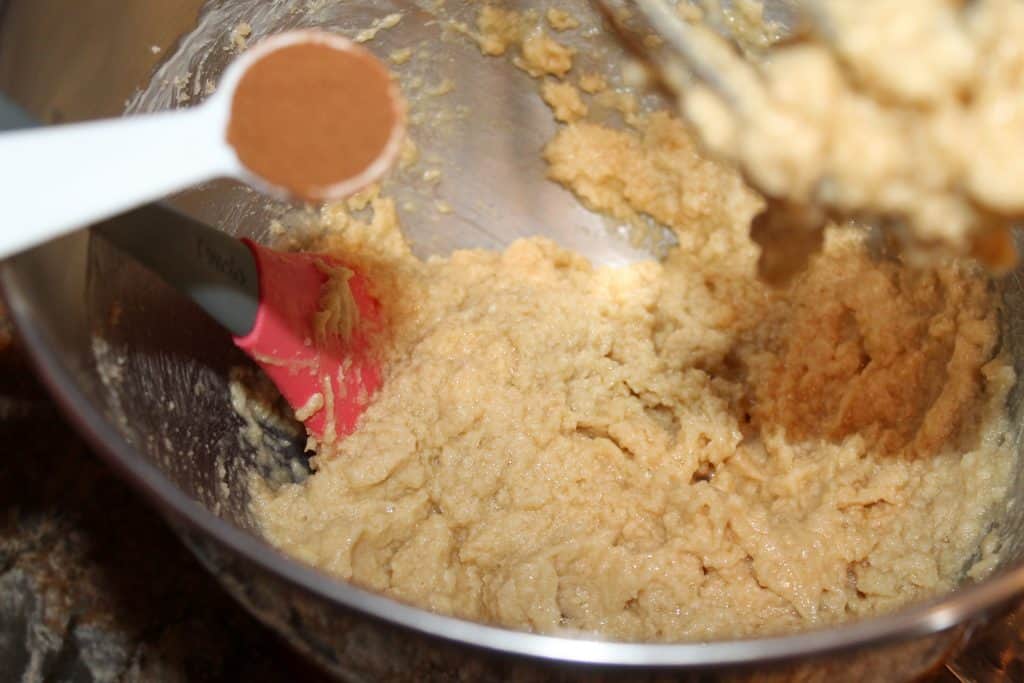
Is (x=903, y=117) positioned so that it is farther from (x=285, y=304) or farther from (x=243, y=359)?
(x=243, y=359)

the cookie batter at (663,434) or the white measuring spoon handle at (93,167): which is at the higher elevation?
the white measuring spoon handle at (93,167)

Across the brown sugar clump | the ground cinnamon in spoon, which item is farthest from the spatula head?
the brown sugar clump

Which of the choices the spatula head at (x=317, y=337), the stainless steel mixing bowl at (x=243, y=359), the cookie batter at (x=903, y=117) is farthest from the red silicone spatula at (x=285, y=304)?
the cookie batter at (x=903, y=117)

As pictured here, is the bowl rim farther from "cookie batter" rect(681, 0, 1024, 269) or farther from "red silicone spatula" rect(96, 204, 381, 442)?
"cookie batter" rect(681, 0, 1024, 269)

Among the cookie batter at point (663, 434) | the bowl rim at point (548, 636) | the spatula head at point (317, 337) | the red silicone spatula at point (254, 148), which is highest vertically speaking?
the red silicone spatula at point (254, 148)

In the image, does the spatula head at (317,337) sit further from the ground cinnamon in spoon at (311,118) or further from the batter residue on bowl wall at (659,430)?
the ground cinnamon in spoon at (311,118)

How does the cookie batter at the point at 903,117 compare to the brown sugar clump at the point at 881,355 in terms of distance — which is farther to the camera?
the brown sugar clump at the point at 881,355

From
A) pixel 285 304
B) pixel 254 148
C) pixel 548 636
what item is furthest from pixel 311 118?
pixel 548 636

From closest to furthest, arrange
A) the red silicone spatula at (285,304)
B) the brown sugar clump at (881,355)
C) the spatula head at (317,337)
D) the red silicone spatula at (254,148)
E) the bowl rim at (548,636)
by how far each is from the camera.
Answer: the bowl rim at (548,636), the red silicone spatula at (254,148), the red silicone spatula at (285,304), the spatula head at (317,337), the brown sugar clump at (881,355)
